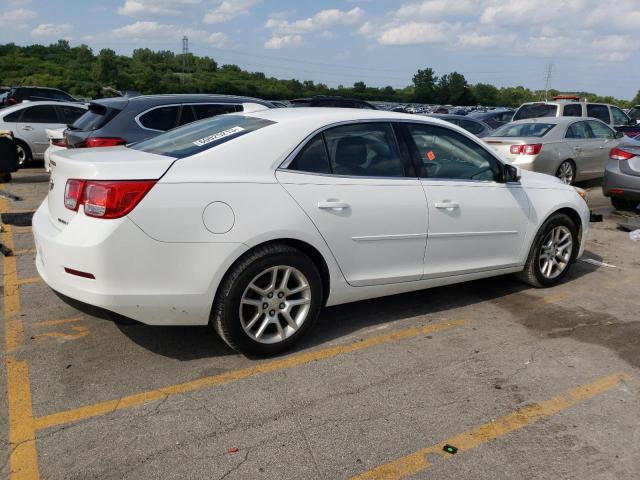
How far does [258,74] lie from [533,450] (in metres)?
71.9

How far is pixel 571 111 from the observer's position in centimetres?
1390

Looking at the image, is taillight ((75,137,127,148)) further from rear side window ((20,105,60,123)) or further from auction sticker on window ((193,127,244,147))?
rear side window ((20,105,60,123))

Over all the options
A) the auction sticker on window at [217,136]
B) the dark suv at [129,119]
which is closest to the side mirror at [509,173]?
the auction sticker on window at [217,136]

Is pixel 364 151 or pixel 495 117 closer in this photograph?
pixel 364 151

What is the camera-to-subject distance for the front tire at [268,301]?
11.6 feet

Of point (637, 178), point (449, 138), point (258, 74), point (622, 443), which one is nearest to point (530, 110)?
A: point (637, 178)

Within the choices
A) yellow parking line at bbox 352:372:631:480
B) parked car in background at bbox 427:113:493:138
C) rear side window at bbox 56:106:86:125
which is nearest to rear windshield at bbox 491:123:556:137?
parked car in background at bbox 427:113:493:138

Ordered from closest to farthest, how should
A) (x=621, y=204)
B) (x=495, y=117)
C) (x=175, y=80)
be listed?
(x=621, y=204)
(x=495, y=117)
(x=175, y=80)

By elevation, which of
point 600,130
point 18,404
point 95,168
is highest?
point 600,130

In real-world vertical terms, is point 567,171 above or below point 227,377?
above

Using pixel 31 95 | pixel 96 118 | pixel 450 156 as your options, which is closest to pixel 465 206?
pixel 450 156

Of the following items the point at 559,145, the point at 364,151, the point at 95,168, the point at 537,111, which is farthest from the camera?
the point at 537,111

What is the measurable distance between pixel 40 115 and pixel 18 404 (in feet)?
36.8

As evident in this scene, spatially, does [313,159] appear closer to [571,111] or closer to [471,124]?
[471,124]
